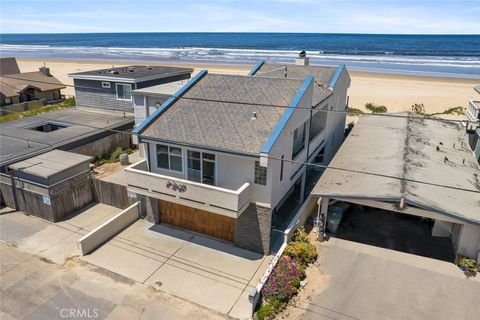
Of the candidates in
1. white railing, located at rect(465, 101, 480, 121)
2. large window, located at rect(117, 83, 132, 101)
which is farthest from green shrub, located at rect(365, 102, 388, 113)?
large window, located at rect(117, 83, 132, 101)

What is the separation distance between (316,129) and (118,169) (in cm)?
1387

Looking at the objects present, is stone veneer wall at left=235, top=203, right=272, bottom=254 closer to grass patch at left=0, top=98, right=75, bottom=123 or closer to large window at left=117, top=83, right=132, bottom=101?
large window at left=117, top=83, right=132, bottom=101

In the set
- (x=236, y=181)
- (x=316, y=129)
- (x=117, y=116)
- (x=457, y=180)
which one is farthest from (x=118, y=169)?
(x=457, y=180)

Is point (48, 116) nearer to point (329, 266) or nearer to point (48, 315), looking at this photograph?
point (48, 315)

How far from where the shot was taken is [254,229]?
1617 cm

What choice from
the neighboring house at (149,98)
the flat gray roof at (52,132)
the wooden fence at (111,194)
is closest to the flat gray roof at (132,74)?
the flat gray roof at (52,132)

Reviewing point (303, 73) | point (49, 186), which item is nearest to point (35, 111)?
point (49, 186)

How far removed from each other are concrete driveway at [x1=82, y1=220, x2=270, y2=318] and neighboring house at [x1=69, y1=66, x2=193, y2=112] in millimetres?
15446

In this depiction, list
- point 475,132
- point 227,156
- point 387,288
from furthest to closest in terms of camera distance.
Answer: point 475,132, point 227,156, point 387,288

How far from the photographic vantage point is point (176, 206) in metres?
18.0

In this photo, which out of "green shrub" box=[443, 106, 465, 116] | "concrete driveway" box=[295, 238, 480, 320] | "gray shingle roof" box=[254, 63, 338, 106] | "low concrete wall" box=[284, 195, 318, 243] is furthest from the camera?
"green shrub" box=[443, 106, 465, 116]

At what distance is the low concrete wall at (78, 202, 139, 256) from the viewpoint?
16125 mm

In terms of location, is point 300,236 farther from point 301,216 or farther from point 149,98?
point 149,98

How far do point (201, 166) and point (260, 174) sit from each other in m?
2.93
